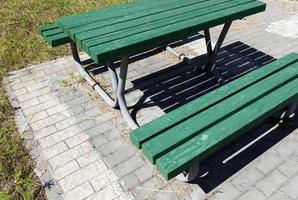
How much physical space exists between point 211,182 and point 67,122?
1705 millimetres

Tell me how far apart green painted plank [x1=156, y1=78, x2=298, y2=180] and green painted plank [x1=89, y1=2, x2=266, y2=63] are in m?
0.97

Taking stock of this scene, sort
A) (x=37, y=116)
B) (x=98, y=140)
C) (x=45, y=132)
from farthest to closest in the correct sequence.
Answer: (x=37, y=116), (x=45, y=132), (x=98, y=140)

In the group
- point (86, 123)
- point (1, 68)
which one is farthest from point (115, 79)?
point (1, 68)

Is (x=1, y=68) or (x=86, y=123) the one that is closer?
(x=86, y=123)

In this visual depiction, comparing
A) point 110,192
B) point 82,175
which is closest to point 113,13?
point 82,175

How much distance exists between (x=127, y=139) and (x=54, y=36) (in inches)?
63.1

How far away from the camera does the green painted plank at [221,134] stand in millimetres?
2504

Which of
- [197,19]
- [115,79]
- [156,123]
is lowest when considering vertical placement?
[115,79]

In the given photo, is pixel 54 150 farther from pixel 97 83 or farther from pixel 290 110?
pixel 290 110

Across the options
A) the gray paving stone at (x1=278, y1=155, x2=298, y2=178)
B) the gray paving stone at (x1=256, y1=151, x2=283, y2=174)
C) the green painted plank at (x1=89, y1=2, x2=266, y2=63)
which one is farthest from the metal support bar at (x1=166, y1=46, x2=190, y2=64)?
the gray paving stone at (x1=278, y1=155, x2=298, y2=178)

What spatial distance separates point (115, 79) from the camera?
149 inches

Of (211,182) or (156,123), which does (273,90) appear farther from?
(156,123)

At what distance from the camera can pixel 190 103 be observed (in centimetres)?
304

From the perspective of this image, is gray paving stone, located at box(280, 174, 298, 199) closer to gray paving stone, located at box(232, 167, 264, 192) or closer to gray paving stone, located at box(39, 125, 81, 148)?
gray paving stone, located at box(232, 167, 264, 192)
